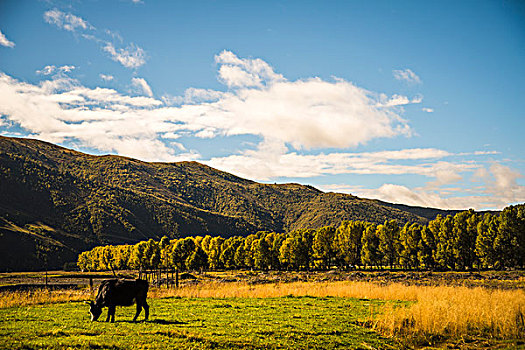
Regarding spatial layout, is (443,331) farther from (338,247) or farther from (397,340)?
(338,247)

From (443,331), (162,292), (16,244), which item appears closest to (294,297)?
(162,292)

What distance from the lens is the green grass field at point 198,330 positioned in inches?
527

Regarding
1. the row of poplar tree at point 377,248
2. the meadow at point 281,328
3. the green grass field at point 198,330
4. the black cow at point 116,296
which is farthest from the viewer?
the row of poplar tree at point 377,248

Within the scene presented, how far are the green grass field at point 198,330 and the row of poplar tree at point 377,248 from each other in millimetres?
65349

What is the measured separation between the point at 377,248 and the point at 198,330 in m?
86.9

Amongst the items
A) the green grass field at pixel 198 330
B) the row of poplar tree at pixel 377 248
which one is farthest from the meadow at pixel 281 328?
the row of poplar tree at pixel 377 248

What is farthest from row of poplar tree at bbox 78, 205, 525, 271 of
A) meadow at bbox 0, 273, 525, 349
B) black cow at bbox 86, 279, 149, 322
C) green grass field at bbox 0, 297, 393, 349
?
black cow at bbox 86, 279, 149, 322

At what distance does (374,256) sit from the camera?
92.0 m

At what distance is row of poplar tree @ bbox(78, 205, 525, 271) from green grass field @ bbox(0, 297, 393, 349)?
65349 mm

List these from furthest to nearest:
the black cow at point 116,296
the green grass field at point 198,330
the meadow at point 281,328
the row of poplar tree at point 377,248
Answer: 1. the row of poplar tree at point 377,248
2. the black cow at point 116,296
3. the meadow at point 281,328
4. the green grass field at point 198,330

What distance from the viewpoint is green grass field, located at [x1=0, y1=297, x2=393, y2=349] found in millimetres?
13398

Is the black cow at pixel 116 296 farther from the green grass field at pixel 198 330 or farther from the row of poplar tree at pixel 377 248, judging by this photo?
the row of poplar tree at pixel 377 248

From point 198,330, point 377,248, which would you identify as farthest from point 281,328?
point 377,248

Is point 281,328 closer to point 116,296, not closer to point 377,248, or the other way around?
point 116,296
